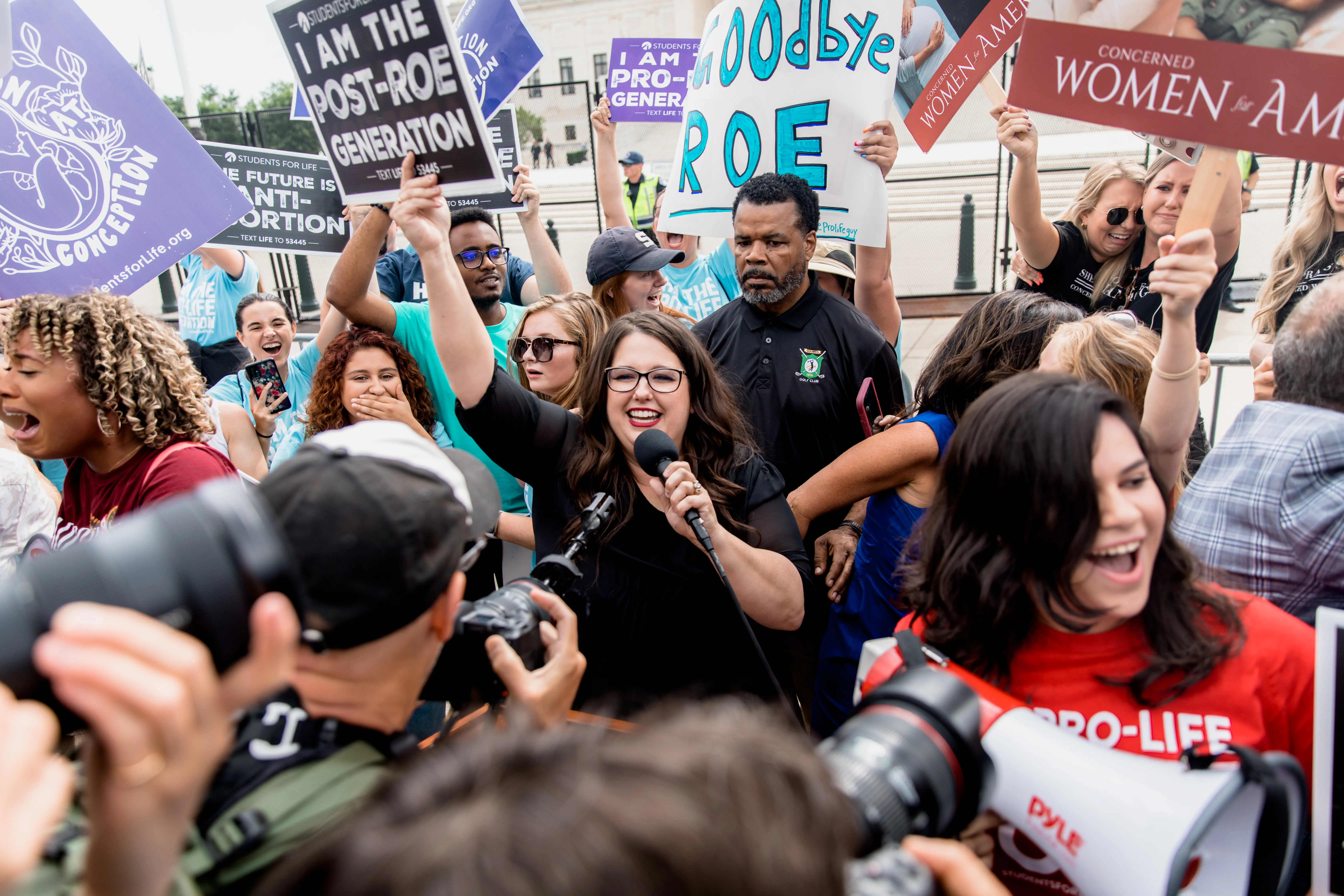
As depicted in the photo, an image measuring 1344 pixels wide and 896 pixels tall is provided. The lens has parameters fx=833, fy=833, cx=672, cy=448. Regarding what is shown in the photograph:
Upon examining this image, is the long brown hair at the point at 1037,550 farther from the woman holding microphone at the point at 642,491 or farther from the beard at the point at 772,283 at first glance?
the beard at the point at 772,283

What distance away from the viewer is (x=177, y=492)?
7.30 feet

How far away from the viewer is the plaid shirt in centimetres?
160

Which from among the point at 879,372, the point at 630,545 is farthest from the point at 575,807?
the point at 879,372

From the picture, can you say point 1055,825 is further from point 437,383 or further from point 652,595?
point 437,383

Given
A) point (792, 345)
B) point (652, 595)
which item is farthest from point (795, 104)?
point (652, 595)

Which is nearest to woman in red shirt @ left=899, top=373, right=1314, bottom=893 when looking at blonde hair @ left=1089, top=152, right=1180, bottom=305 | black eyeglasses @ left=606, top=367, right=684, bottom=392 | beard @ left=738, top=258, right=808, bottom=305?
black eyeglasses @ left=606, top=367, right=684, bottom=392

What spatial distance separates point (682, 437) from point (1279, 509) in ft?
4.61

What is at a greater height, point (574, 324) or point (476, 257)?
point (476, 257)

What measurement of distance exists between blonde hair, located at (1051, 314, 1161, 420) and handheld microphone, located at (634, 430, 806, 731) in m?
1.00

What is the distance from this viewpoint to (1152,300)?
144 inches

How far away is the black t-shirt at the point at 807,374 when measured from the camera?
10.5 ft

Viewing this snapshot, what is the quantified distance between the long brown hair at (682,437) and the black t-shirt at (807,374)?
0.67 metres

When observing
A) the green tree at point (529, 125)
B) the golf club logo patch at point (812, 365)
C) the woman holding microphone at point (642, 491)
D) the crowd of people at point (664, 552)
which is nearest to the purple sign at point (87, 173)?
the crowd of people at point (664, 552)

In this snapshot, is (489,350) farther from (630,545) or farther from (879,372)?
(879,372)
